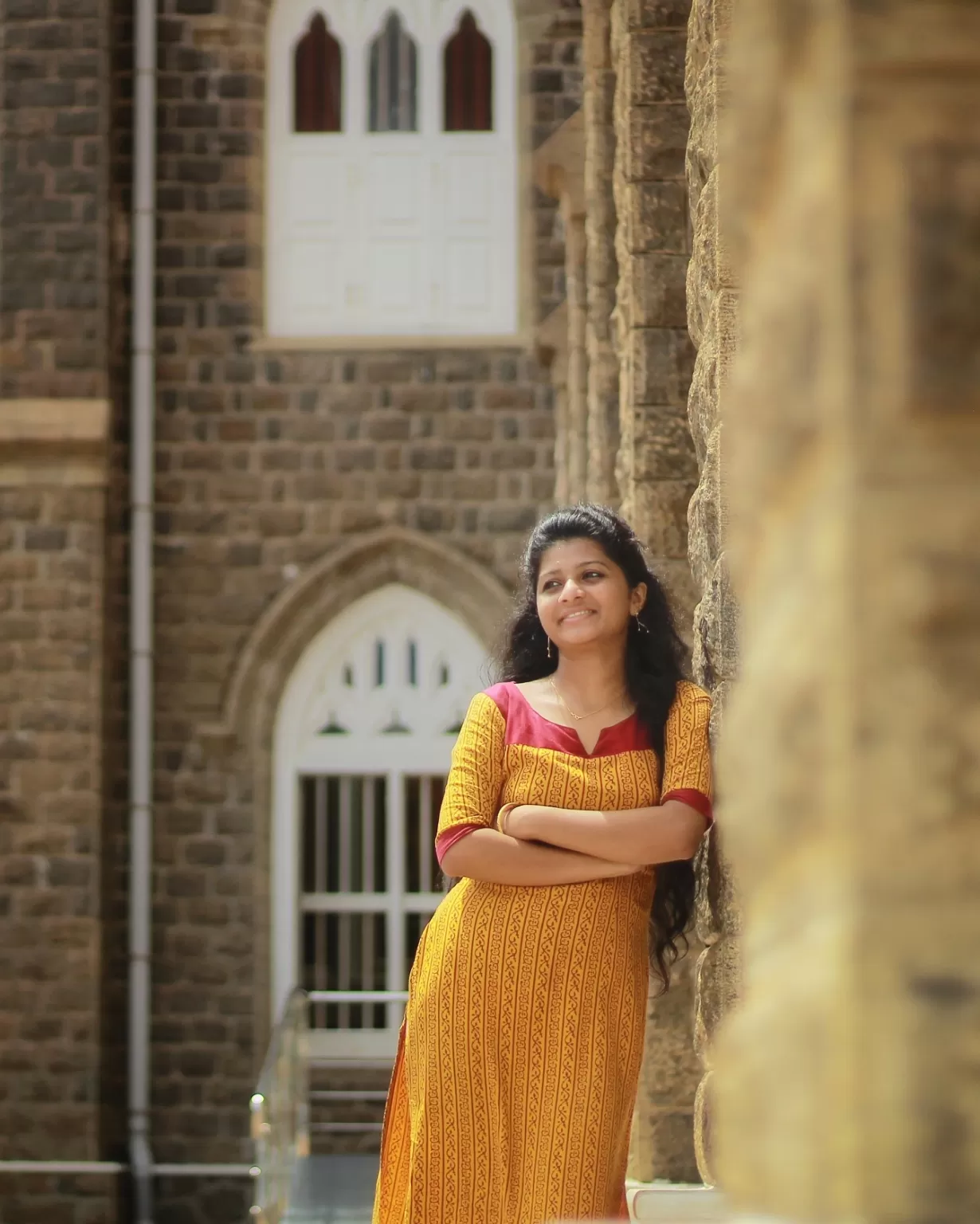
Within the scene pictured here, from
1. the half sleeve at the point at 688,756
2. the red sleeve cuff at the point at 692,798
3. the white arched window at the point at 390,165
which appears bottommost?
the red sleeve cuff at the point at 692,798

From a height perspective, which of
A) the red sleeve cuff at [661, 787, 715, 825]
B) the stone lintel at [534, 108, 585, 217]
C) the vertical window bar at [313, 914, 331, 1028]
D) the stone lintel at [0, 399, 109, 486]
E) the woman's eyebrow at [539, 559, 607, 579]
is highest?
the stone lintel at [534, 108, 585, 217]

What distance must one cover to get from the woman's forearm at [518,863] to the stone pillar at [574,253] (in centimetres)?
492

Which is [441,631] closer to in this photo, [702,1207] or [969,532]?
[702,1207]

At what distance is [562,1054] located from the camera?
9.50 ft

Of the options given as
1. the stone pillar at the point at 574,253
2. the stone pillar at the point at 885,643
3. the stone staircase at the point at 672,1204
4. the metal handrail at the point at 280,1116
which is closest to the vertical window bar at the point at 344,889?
the metal handrail at the point at 280,1116

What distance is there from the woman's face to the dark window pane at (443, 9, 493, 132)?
9588mm

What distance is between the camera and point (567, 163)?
314 inches

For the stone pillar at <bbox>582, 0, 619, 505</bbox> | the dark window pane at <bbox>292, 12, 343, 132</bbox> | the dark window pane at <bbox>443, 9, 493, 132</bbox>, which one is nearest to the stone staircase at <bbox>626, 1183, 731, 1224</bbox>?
the stone pillar at <bbox>582, 0, 619, 505</bbox>

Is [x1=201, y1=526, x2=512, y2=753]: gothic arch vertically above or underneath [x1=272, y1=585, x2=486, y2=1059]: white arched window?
above

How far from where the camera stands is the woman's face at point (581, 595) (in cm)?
310

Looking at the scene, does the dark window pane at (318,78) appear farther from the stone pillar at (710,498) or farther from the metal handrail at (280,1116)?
the stone pillar at (710,498)

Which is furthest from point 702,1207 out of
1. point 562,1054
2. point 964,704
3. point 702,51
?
point 964,704

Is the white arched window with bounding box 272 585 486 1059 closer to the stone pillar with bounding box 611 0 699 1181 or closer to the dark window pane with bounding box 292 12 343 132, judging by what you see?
the dark window pane with bounding box 292 12 343 132

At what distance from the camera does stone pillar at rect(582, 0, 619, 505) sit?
638 cm
